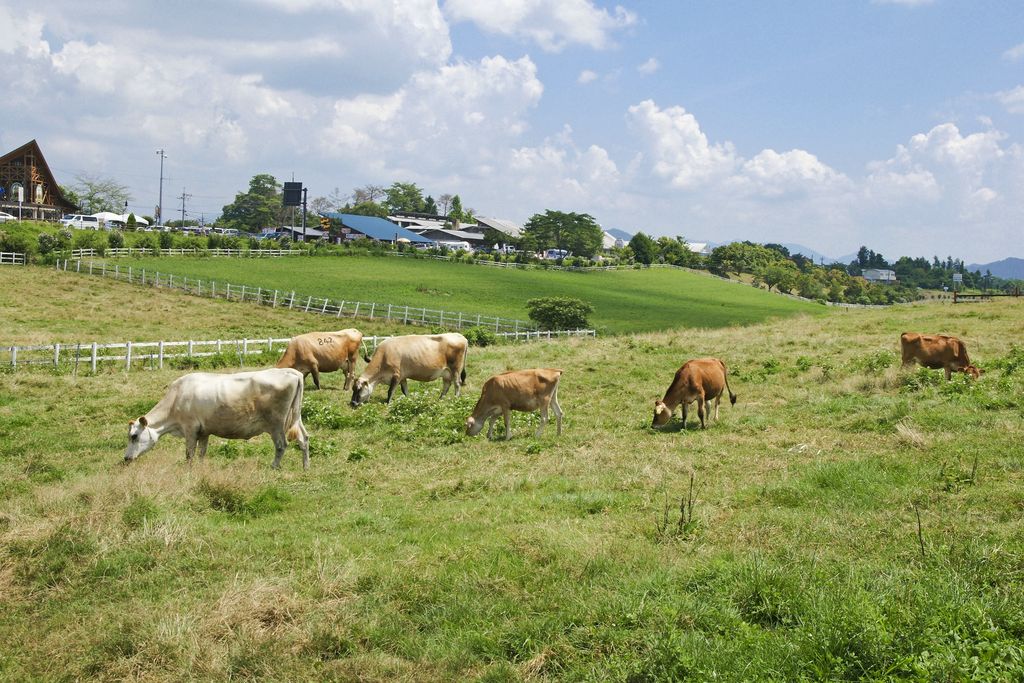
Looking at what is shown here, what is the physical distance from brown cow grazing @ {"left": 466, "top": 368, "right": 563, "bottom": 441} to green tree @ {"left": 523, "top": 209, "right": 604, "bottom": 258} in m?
94.4

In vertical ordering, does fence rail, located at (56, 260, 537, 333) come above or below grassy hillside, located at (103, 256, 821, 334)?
below

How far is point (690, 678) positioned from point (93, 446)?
12.7m

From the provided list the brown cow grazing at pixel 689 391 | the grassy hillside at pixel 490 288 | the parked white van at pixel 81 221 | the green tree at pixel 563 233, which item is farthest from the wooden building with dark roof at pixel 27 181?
the brown cow grazing at pixel 689 391

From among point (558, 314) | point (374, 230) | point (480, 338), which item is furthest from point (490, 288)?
point (374, 230)

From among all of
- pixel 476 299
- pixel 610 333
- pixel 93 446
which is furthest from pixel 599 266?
pixel 93 446

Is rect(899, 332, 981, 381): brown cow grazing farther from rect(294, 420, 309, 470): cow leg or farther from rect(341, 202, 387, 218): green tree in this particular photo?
rect(341, 202, 387, 218): green tree

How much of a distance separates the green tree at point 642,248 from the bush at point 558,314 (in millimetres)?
67252

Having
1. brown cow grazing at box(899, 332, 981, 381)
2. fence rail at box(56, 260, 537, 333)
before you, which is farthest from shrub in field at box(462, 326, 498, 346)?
brown cow grazing at box(899, 332, 981, 381)

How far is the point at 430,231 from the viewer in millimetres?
133500

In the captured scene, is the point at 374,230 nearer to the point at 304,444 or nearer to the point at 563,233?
the point at 563,233

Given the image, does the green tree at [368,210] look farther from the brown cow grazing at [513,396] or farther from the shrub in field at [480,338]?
the brown cow grazing at [513,396]

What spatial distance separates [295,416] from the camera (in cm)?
1359

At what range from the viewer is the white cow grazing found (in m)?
13.3

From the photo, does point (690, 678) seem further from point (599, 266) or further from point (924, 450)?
point (599, 266)
